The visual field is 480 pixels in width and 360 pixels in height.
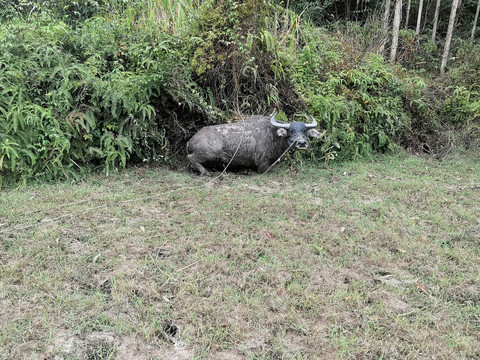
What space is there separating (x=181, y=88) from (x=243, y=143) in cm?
137

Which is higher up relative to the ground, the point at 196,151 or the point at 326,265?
the point at 196,151

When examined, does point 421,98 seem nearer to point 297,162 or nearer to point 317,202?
point 297,162

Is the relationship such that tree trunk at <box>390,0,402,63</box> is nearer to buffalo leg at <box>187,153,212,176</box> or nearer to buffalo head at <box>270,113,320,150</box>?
buffalo head at <box>270,113,320,150</box>

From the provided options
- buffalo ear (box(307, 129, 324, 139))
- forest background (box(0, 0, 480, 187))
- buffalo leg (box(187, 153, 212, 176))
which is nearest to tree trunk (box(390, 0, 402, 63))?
forest background (box(0, 0, 480, 187))

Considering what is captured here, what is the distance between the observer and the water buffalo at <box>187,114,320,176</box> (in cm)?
532

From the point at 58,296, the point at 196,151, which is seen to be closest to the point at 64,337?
the point at 58,296

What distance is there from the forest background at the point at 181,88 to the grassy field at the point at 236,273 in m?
0.90

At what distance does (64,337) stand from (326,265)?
2.07 metres

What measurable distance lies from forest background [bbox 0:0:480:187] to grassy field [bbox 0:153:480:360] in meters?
0.90

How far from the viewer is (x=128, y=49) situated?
554 cm

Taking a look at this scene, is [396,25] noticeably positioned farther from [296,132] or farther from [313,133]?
[296,132]

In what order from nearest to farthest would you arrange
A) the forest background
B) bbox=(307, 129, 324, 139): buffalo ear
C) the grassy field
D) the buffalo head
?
1. the grassy field
2. the forest background
3. the buffalo head
4. bbox=(307, 129, 324, 139): buffalo ear

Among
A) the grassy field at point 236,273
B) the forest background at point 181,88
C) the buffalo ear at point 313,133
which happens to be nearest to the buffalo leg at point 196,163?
the forest background at point 181,88

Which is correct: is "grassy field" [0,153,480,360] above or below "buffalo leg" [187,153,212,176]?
below
